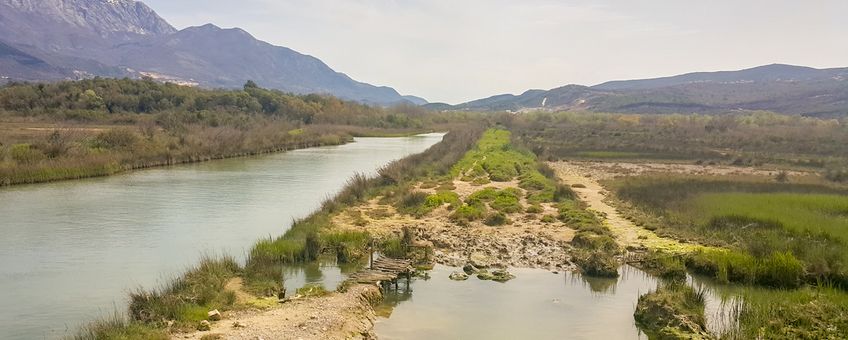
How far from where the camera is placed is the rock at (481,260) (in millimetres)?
17500

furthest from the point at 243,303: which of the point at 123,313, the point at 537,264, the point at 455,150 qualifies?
the point at 455,150

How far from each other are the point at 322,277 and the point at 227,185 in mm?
20465

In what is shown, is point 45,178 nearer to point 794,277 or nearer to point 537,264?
point 537,264

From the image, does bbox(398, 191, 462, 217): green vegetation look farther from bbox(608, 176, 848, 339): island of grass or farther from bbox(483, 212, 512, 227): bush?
bbox(608, 176, 848, 339): island of grass

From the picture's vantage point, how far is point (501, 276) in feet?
53.5

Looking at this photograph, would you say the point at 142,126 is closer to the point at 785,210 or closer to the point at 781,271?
the point at 785,210

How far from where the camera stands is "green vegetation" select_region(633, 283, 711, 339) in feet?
38.6

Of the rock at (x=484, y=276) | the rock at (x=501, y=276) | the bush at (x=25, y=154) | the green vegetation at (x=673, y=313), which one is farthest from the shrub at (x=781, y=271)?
the bush at (x=25, y=154)

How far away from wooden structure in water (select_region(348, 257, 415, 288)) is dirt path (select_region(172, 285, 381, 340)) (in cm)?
107

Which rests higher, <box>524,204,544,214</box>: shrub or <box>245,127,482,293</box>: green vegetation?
<box>245,127,482,293</box>: green vegetation

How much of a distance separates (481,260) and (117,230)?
1282cm

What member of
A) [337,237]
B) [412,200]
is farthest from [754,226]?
[337,237]

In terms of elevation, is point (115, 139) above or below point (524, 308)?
above

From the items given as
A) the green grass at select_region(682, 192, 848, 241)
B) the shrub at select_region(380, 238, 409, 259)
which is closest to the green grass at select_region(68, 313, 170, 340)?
the shrub at select_region(380, 238, 409, 259)
